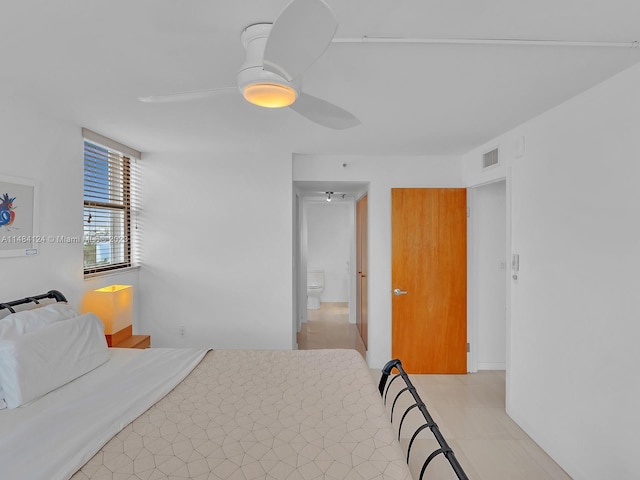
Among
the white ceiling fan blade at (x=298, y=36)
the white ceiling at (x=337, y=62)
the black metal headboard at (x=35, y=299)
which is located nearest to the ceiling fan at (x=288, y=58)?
the white ceiling fan blade at (x=298, y=36)

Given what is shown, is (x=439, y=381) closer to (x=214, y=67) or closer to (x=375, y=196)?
(x=375, y=196)

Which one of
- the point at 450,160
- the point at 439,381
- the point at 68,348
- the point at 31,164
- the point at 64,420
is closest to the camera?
the point at 64,420

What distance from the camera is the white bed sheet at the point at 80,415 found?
1.30m

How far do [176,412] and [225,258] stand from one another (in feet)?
7.60

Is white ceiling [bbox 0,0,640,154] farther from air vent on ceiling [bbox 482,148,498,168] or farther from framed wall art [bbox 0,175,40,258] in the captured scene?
framed wall art [bbox 0,175,40,258]

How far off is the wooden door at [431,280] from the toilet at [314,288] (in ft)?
10.8

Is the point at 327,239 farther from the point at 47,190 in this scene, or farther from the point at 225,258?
the point at 47,190

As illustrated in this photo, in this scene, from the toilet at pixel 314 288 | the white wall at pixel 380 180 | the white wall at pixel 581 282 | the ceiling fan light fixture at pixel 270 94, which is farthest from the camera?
the toilet at pixel 314 288

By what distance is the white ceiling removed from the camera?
1393 mm

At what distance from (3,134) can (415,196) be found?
3484 millimetres

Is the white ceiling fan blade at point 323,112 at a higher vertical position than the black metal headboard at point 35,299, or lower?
higher

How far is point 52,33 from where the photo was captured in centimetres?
157

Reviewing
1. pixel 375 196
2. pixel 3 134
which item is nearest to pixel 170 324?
pixel 3 134

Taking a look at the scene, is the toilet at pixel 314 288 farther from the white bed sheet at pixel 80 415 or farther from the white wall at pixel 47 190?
the white bed sheet at pixel 80 415
